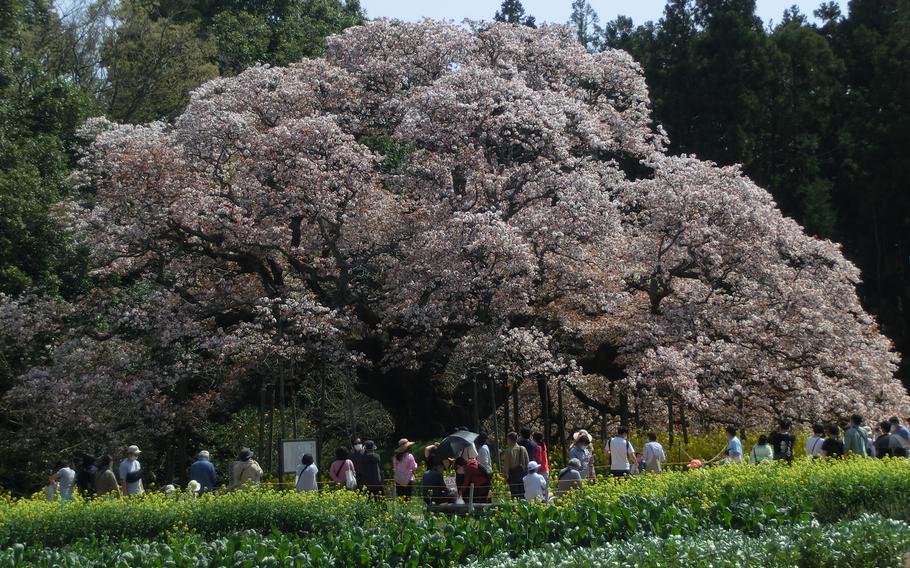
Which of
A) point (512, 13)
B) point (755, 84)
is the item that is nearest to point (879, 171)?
point (755, 84)

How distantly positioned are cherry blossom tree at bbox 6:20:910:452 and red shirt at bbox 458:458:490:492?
496cm

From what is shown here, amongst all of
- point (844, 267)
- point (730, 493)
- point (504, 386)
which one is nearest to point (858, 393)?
point (844, 267)

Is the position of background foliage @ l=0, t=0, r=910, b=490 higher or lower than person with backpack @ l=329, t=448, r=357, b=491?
higher

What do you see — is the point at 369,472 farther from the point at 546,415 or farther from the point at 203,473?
the point at 546,415

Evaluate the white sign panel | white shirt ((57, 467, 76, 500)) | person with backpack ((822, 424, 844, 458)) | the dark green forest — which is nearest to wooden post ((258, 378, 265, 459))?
the white sign panel

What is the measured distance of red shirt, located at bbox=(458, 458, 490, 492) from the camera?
14.8 meters

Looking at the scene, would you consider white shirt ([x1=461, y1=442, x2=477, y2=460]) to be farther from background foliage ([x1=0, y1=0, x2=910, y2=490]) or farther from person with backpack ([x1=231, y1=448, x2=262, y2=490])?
background foliage ([x1=0, y1=0, x2=910, y2=490])

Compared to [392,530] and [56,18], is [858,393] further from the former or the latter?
[56,18]

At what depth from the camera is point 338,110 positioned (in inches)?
950

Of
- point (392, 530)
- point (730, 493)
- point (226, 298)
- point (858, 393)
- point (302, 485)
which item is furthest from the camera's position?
point (226, 298)

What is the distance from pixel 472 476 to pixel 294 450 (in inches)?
149

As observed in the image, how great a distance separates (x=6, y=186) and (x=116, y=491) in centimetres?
1108

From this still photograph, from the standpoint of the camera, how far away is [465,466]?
584 inches

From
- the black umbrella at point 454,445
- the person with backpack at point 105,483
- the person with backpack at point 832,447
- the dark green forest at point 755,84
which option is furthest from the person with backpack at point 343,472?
the dark green forest at point 755,84
